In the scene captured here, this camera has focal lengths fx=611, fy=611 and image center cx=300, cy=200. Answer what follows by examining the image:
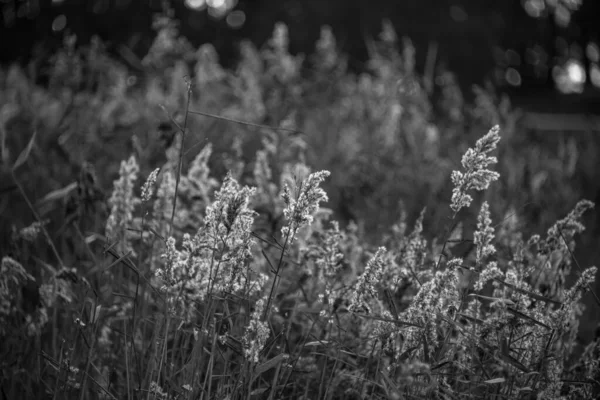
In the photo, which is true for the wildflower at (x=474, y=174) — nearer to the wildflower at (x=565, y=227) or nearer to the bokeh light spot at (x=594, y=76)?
the wildflower at (x=565, y=227)

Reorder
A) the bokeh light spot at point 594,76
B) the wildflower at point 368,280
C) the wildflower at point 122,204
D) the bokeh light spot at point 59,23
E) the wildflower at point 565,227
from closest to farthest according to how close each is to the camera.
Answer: the wildflower at point 368,280, the wildflower at point 565,227, the wildflower at point 122,204, the bokeh light spot at point 59,23, the bokeh light spot at point 594,76

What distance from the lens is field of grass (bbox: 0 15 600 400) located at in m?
1.59

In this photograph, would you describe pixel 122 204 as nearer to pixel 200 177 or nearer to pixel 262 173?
pixel 200 177

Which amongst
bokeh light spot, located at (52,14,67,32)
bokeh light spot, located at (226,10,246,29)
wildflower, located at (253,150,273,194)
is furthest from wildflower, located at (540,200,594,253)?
bokeh light spot, located at (226,10,246,29)

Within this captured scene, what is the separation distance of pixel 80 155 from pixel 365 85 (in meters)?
3.13

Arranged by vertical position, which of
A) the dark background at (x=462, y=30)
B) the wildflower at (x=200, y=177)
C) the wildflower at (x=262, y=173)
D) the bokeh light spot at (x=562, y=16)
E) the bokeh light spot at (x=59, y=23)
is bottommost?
the wildflower at (x=200, y=177)

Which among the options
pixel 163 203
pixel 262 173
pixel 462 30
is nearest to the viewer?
pixel 163 203

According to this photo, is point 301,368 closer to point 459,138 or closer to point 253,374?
point 253,374

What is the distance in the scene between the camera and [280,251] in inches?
99.5

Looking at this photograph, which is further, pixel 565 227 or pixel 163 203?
pixel 163 203

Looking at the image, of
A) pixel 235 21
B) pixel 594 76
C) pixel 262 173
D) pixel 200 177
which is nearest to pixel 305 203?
pixel 200 177

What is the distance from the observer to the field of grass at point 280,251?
62.7 inches

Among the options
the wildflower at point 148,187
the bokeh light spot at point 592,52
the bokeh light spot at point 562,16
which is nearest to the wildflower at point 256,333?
the wildflower at point 148,187

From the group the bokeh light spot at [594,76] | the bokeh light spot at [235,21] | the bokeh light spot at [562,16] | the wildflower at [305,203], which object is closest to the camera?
the wildflower at [305,203]
